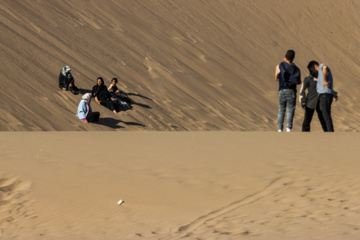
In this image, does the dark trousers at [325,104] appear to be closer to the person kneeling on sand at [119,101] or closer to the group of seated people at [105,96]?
the group of seated people at [105,96]

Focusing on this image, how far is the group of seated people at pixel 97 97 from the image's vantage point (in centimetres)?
1608

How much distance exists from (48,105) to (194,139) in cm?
705

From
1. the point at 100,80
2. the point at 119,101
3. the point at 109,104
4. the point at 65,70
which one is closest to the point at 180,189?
the point at 100,80

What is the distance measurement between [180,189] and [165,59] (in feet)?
54.5

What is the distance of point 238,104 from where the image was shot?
72.2ft

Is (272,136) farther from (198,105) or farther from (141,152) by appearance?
(198,105)

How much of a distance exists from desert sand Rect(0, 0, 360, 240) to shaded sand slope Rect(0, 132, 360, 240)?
2 centimetres

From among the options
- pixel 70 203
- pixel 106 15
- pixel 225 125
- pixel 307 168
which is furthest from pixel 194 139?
pixel 106 15

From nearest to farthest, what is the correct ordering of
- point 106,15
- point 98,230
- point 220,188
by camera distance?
point 98,230, point 220,188, point 106,15

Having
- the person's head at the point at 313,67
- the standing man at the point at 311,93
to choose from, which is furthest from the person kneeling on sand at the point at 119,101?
the person's head at the point at 313,67

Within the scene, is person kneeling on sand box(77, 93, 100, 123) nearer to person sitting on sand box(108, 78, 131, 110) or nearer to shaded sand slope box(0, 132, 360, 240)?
person sitting on sand box(108, 78, 131, 110)

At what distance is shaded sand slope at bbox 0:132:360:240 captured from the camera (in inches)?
211

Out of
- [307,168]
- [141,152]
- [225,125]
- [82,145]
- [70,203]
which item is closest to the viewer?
[70,203]

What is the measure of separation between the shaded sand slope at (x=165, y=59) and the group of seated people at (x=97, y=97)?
218 millimetres
